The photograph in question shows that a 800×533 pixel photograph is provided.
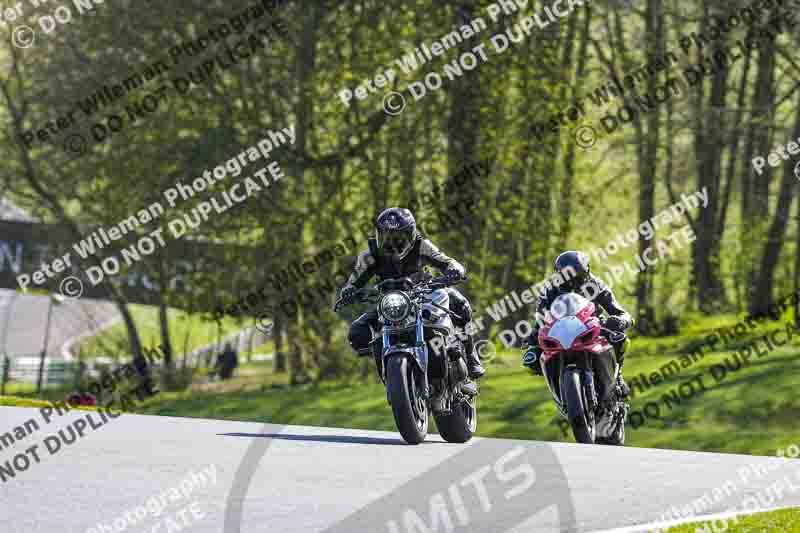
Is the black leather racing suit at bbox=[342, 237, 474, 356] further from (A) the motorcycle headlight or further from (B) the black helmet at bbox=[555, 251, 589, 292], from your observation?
(B) the black helmet at bbox=[555, 251, 589, 292]

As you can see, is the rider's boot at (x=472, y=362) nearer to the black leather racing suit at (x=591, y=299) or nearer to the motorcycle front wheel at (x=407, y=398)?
the black leather racing suit at (x=591, y=299)

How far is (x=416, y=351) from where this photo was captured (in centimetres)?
1159

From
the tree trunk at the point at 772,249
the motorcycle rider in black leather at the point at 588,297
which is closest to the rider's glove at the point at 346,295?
the motorcycle rider in black leather at the point at 588,297

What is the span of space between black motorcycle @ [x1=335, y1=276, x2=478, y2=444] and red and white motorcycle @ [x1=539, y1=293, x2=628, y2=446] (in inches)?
35.8

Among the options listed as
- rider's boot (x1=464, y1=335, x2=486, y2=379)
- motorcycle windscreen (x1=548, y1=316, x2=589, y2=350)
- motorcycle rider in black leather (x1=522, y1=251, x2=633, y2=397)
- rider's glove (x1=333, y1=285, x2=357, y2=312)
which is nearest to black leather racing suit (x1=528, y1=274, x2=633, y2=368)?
motorcycle rider in black leather (x1=522, y1=251, x2=633, y2=397)

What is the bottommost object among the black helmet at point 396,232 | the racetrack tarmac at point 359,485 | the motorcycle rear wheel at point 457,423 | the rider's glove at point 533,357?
the racetrack tarmac at point 359,485

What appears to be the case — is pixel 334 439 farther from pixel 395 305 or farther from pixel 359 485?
pixel 359 485

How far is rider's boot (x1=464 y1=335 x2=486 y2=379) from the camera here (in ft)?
41.4

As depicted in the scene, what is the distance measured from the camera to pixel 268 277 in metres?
28.4

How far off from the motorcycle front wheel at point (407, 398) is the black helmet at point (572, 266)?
1652mm

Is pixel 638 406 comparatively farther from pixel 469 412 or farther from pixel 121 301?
pixel 121 301

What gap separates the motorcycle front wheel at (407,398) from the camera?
11.3 meters

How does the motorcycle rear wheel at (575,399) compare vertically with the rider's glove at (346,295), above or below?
below

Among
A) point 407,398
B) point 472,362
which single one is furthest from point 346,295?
point 472,362
